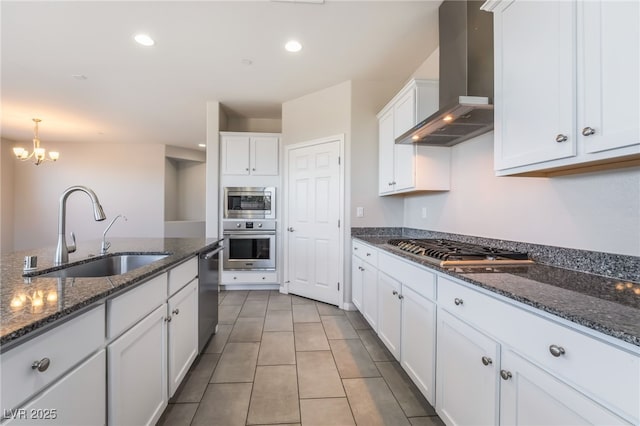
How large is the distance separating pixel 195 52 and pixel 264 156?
1664 millimetres

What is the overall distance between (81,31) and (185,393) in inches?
120

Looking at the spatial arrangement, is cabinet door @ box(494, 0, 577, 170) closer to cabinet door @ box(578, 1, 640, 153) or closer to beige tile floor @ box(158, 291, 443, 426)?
cabinet door @ box(578, 1, 640, 153)

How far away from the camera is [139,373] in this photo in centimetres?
125

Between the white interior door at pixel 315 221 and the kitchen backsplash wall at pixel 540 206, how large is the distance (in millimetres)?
Answer: 1262

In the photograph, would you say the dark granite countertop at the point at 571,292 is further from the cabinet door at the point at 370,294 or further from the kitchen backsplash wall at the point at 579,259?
the cabinet door at the point at 370,294

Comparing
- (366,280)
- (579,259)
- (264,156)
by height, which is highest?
(264,156)

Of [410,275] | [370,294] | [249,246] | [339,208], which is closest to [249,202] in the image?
[249,246]

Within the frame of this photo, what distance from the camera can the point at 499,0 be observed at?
1419mm

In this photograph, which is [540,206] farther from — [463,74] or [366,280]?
[366,280]

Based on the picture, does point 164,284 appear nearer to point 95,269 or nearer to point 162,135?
point 95,269

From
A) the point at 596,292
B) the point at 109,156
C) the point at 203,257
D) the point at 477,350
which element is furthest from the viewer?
the point at 109,156

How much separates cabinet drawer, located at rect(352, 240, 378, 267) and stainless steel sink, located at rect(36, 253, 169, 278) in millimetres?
1621

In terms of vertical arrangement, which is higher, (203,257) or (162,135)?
(162,135)

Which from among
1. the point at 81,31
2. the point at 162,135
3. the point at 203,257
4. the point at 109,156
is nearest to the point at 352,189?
the point at 203,257
